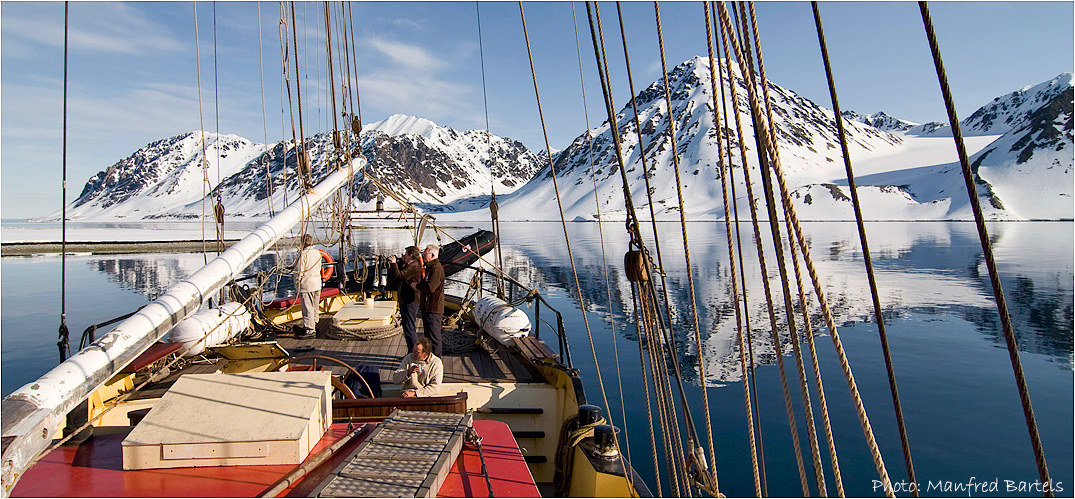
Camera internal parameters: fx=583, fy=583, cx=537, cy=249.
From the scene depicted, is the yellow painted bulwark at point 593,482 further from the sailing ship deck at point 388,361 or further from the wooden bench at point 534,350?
the wooden bench at point 534,350

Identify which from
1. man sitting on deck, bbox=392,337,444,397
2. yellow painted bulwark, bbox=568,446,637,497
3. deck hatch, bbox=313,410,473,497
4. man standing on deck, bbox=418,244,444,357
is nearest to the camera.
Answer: deck hatch, bbox=313,410,473,497

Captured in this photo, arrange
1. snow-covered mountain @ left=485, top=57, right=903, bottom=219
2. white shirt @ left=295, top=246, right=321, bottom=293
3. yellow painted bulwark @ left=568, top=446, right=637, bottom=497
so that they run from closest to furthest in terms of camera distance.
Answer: yellow painted bulwark @ left=568, top=446, right=637, bottom=497, white shirt @ left=295, top=246, right=321, bottom=293, snow-covered mountain @ left=485, top=57, right=903, bottom=219

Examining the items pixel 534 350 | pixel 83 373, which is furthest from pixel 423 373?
pixel 83 373

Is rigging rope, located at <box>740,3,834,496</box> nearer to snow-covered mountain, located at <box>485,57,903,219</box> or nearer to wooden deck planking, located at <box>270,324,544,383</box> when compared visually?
wooden deck planking, located at <box>270,324,544,383</box>

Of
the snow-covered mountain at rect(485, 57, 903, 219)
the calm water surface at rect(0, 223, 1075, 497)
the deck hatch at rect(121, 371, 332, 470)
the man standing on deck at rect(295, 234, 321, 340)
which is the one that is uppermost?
the snow-covered mountain at rect(485, 57, 903, 219)

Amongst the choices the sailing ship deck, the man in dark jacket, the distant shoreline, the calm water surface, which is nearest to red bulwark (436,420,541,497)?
the calm water surface

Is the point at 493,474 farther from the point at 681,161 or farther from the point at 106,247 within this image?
the point at 681,161

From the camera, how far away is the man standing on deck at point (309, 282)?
727 cm

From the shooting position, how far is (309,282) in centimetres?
760

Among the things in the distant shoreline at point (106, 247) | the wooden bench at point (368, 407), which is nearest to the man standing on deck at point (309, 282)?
the wooden bench at point (368, 407)

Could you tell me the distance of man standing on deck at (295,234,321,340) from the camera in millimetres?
7266

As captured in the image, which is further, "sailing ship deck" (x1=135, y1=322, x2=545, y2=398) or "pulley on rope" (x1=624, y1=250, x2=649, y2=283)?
"sailing ship deck" (x1=135, y1=322, x2=545, y2=398)

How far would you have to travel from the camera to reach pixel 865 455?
21.5 feet

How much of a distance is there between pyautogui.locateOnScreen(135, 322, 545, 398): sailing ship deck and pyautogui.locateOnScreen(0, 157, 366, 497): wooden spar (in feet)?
7.74
